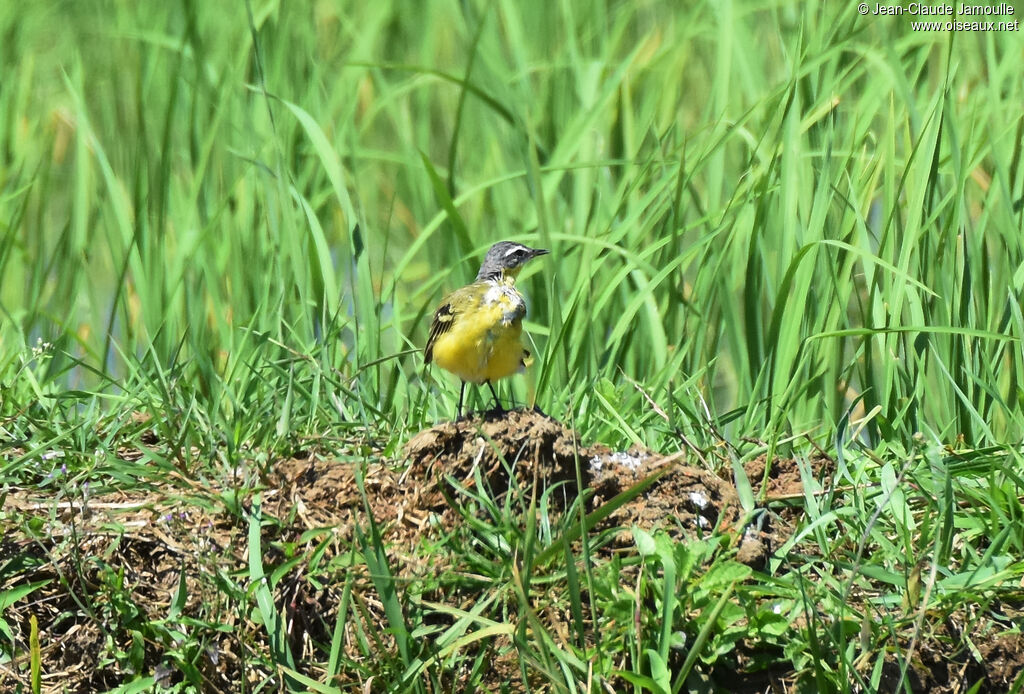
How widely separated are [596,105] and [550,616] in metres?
3.22

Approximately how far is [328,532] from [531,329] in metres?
2.06

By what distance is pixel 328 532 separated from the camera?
386 cm

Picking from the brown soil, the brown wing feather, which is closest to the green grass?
the brown soil

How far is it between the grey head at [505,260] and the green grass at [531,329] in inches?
7.2

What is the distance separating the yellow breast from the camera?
15.7 feet

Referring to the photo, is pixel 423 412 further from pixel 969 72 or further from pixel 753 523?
pixel 969 72

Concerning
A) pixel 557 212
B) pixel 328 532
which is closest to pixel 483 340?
pixel 328 532

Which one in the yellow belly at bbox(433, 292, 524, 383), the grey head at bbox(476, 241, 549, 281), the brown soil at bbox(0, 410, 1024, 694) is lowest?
the brown soil at bbox(0, 410, 1024, 694)

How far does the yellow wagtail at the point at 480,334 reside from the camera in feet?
15.7

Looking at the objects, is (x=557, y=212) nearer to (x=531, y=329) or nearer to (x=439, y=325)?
(x=531, y=329)

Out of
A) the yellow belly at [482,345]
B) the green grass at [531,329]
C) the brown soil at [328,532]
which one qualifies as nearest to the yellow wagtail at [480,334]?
the yellow belly at [482,345]

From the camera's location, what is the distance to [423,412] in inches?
182

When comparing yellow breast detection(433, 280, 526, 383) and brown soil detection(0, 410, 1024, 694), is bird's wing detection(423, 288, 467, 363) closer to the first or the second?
yellow breast detection(433, 280, 526, 383)

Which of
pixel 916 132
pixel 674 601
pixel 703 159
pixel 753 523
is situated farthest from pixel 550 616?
pixel 916 132
